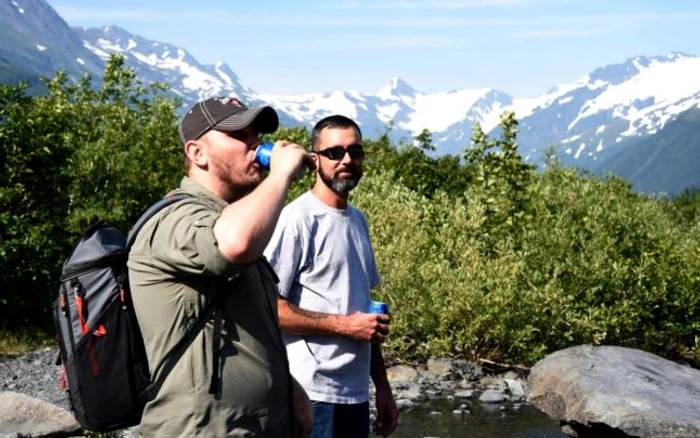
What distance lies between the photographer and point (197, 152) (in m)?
3.55

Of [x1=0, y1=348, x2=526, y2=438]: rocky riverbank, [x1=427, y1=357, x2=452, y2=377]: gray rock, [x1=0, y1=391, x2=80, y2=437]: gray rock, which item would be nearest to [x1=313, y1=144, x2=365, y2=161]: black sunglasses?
[x1=0, y1=391, x2=80, y2=437]: gray rock

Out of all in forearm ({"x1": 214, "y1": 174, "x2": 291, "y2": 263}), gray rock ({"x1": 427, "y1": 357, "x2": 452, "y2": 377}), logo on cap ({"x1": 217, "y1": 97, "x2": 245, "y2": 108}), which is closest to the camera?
forearm ({"x1": 214, "y1": 174, "x2": 291, "y2": 263})

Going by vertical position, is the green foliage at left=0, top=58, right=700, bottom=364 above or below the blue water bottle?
below

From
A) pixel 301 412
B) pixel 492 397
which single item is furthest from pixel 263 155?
pixel 492 397

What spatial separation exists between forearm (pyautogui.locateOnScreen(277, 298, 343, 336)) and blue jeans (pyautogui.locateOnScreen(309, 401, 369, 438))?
0.36 metres

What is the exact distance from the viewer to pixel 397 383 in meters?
14.1

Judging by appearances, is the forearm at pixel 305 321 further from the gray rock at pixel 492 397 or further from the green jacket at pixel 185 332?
the gray rock at pixel 492 397

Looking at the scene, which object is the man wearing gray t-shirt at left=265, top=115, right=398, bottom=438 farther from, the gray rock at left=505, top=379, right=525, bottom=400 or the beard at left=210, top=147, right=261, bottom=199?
the gray rock at left=505, top=379, right=525, bottom=400

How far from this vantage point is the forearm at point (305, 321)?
4816mm

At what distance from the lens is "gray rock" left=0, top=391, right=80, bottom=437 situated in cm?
988

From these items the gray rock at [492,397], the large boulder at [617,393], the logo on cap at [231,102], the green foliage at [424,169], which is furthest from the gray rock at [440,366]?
the logo on cap at [231,102]

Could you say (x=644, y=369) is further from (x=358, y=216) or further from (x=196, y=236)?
(x=196, y=236)

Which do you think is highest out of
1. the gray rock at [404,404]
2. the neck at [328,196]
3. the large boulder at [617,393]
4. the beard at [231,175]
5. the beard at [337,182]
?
the beard at [231,175]

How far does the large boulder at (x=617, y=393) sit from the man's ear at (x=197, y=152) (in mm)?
7618
